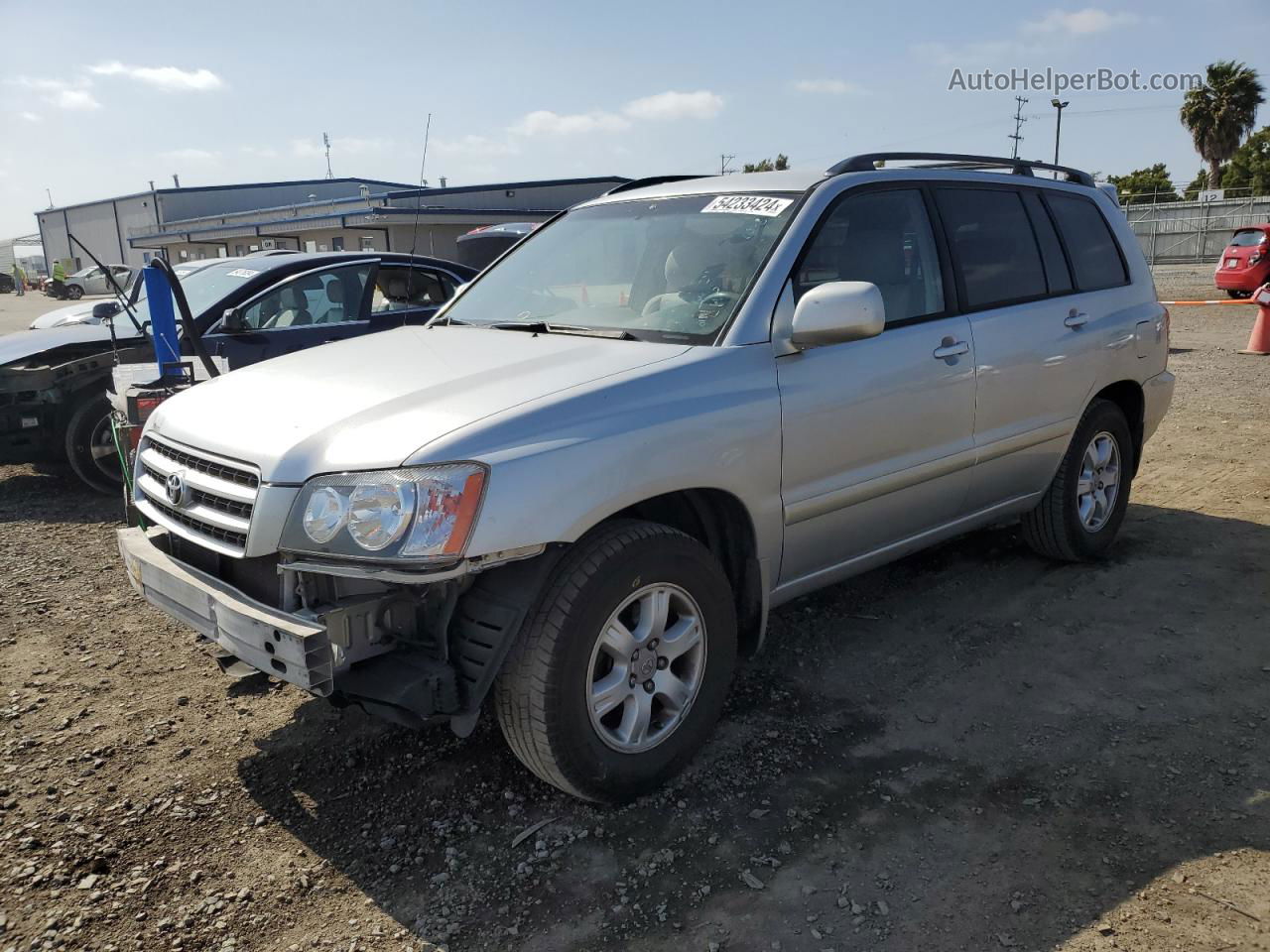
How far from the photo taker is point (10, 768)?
10.7ft

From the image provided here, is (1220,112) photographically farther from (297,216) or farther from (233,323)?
(233,323)

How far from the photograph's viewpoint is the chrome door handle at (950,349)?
373 cm

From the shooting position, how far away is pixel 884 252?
3725 millimetres

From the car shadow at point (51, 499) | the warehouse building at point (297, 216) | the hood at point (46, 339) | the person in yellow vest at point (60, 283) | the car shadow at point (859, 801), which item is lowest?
the car shadow at point (859, 801)

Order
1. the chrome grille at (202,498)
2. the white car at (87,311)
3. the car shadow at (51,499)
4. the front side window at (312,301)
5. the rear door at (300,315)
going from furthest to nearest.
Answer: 1. the white car at (87,311)
2. the front side window at (312,301)
3. the rear door at (300,315)
4. the car shadow at (51,499)
5. the chrome grille at (202,498)

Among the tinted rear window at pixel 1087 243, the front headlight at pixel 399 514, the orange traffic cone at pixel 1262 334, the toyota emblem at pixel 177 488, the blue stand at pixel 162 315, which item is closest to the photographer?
the front headlight at pixel 399 514

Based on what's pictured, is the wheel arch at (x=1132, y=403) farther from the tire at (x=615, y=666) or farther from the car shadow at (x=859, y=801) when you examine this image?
the tire at (x=615, y=666)

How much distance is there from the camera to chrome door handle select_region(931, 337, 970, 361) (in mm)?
3732

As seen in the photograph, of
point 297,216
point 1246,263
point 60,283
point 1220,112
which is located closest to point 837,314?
point 1246,263

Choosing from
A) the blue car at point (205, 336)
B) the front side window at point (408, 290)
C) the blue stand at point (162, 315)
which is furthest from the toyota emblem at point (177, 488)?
the front side window at point (408, 290)

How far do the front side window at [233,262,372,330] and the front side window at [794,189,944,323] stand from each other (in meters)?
4.72

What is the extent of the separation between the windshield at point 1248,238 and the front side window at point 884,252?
19.7 m

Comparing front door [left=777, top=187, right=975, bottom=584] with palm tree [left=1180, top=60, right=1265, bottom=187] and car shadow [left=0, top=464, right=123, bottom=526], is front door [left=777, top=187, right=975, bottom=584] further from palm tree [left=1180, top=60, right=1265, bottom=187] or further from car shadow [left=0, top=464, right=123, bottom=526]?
palm tree [left=1180, top=60, right=1265, bottom=187]

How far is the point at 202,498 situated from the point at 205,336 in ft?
14.2
